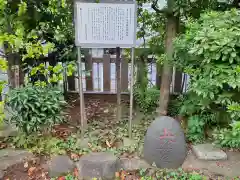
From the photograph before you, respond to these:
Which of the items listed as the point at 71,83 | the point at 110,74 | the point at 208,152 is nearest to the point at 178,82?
the point at 110,74

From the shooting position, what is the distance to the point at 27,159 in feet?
11.8

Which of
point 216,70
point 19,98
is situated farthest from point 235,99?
point 19,98

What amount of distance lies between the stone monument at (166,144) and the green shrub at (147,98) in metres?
1.54

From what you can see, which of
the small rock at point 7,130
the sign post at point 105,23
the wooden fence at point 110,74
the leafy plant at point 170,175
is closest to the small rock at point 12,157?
the small rock at point 7,130

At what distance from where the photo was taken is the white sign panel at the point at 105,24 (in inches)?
141

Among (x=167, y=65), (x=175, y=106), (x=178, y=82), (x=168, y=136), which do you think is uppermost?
(x=167, y=65)

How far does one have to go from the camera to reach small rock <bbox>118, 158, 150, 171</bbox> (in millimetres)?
3531

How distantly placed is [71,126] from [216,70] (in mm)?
2601

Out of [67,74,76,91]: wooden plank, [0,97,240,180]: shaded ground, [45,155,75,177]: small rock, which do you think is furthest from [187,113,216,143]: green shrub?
[67,74,76,91]: wooden plank

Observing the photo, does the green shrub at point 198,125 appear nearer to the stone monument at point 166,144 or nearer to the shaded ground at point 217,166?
the shaded ground at point 217,166

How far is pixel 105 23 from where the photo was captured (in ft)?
12.0

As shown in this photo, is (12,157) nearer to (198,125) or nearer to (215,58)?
(198,125)

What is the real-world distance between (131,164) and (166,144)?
1.82 feet

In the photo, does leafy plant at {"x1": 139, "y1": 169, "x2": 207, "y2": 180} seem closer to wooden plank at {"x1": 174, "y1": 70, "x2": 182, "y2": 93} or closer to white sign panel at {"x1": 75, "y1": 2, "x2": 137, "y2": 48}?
white sign panel at {"x1": 75, "y1": 2, "x2": 137, "y2": 48}
